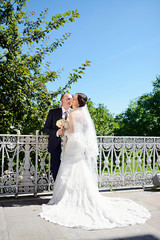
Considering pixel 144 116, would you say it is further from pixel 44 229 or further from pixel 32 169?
pixel 44 229

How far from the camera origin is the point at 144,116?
89.7 feet

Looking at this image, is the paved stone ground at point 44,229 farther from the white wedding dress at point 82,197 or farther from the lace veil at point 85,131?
the lace veil at point 85,131

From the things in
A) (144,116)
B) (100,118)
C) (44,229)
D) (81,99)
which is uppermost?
(144,116)

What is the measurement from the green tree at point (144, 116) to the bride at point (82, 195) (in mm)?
21457

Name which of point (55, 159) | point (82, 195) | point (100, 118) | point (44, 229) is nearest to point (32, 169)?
point (55, 159)

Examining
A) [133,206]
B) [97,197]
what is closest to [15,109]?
[97,197]

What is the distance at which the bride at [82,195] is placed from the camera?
3.50 metres

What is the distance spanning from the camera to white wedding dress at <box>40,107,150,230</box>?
3497mm

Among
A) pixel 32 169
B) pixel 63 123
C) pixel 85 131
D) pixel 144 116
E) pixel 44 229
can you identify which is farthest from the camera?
pixel 144 116

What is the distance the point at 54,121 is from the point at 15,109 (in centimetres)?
165

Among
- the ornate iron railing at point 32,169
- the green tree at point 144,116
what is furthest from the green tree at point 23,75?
the green tree at point 144,116

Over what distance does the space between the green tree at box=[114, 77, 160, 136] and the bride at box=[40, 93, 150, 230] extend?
2146 cm

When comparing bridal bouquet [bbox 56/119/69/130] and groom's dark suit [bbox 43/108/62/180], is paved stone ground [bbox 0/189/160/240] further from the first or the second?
bridal bouquet [bbox 56/119/69/130]

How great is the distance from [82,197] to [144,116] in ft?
81.2
